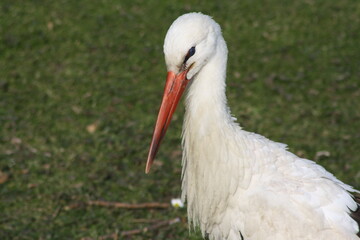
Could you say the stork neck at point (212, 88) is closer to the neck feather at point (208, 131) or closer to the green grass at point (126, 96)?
the neck feather at point (208, 131)

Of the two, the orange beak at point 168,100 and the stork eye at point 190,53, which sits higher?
the stork eye at point 190,53

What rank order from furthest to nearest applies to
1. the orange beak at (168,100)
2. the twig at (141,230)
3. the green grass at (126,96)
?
the green grass at (126,96), the twig at (141,230), the orange beak at (168,100)

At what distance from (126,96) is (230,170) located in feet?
13.0

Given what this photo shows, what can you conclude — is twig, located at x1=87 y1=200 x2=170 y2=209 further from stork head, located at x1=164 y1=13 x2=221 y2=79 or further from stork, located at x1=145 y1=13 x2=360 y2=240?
stork head, located at x1=164 y1=13 x2=221 y2=79

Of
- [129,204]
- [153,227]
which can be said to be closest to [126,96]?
[129,204]

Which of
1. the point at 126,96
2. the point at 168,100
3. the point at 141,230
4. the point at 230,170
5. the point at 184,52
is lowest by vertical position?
the point at 141,230

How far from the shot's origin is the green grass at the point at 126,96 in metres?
6.00

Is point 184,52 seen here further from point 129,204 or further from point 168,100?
point 129,204

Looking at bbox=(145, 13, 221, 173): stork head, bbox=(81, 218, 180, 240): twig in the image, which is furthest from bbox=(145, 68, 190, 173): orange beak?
bbox=(81, 218, 180, 240): twig

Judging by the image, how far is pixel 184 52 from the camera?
3.68 metres

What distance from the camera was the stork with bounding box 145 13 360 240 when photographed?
373 centimetres

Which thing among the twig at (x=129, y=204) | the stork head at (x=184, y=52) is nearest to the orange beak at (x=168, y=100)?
the stork head at (x=184, y=52)

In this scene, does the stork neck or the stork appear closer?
the stork

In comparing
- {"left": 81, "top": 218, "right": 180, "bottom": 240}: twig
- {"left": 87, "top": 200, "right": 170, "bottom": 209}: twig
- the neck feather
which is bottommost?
{"left": 81, "top": 218, "right": 180, "bottom": 240}: twig
